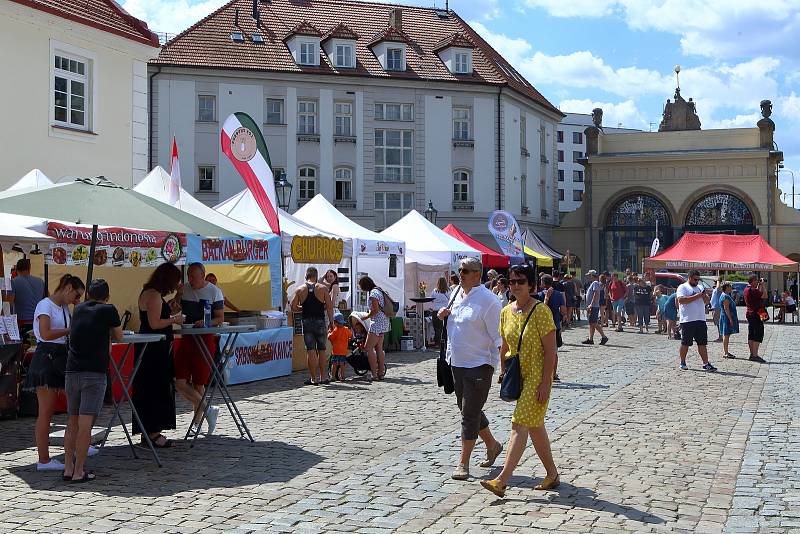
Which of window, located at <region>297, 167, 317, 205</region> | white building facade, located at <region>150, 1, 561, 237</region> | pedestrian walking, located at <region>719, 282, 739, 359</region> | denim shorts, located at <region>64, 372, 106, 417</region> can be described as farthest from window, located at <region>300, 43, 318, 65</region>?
denim shorts, located at <region>64, 372, 106, 417</region>

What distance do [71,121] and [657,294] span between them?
2098 centimetres

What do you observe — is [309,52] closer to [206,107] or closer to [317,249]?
[206,107]

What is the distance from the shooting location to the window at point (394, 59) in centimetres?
4792

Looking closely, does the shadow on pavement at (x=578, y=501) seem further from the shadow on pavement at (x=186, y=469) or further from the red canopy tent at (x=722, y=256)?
the red canopy tent at (x=722, y=256)

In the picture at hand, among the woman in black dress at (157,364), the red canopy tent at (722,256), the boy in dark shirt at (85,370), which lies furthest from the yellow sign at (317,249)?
the red canopy tent at (722,256)

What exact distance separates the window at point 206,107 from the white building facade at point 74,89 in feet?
75.5

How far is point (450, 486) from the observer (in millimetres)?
7938

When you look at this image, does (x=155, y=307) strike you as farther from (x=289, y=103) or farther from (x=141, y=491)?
(x=289, y=103)

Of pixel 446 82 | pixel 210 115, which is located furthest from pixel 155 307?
pixel 446 82

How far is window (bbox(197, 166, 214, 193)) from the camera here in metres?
44.8

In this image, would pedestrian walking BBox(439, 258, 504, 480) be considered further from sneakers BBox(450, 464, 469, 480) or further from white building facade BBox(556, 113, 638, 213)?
white building facade BBox(556, 113, 638, 213)

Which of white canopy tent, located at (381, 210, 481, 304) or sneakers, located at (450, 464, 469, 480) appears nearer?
sneakers, located at (450, 464, 469, 480)

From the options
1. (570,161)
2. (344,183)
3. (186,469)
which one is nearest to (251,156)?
(186,469)

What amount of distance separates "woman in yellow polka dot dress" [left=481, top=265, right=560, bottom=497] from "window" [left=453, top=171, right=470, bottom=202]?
133 feet
